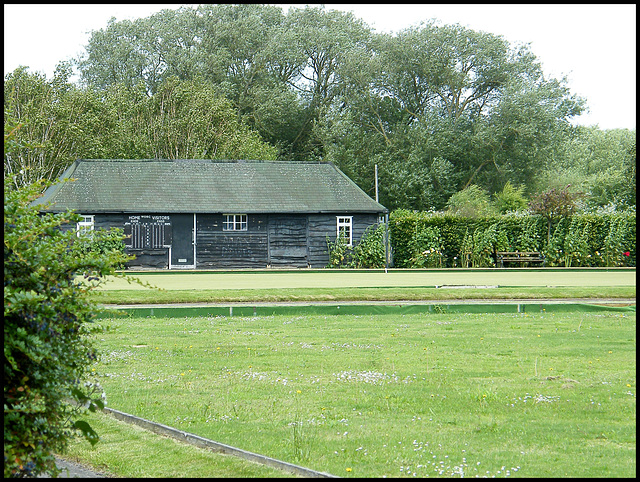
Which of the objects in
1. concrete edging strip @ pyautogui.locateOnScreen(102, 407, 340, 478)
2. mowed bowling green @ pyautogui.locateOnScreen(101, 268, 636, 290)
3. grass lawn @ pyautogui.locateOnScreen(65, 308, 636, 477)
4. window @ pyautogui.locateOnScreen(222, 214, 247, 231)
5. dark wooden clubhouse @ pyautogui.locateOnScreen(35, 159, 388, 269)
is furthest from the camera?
window @ pyautogui.locateOnScreen(222, 214, 247, 231)

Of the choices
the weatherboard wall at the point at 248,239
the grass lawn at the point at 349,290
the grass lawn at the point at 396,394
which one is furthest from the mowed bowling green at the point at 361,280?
the grass lawn at the point at 396,394

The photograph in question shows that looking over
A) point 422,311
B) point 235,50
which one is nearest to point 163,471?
point 422,311

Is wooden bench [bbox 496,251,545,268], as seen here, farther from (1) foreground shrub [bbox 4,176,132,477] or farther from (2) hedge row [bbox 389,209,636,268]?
(1) foreground shrub [bbox 4,176,132,477]

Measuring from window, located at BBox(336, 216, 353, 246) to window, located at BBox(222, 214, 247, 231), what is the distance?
14.4 ft

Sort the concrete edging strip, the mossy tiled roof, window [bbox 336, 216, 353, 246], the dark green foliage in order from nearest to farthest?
the dark green foliage < the concrete edging strip < the mossy tiled roof < window [bbox 336, 216, 353, 246]

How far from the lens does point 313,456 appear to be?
5453mm

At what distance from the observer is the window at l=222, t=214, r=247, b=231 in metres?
32.1

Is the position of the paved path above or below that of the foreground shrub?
below

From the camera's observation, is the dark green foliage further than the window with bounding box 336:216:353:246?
No

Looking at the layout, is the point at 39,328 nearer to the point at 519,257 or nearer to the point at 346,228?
the point at 346,228

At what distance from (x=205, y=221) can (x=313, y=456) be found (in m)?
27.0

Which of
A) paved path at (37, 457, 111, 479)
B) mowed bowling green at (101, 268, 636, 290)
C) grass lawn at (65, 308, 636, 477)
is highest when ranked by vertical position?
grass lawn at (65, 308, 636, 477)

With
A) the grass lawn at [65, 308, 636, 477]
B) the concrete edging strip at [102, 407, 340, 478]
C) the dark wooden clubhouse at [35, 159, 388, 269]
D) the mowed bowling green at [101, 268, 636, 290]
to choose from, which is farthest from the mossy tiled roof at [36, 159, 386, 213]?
the concrete edging strip at [102, 407, 340, 478]

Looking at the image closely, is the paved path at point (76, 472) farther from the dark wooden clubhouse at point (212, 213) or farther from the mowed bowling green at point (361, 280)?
the dark wooden clubhouse at point (212, 213)
